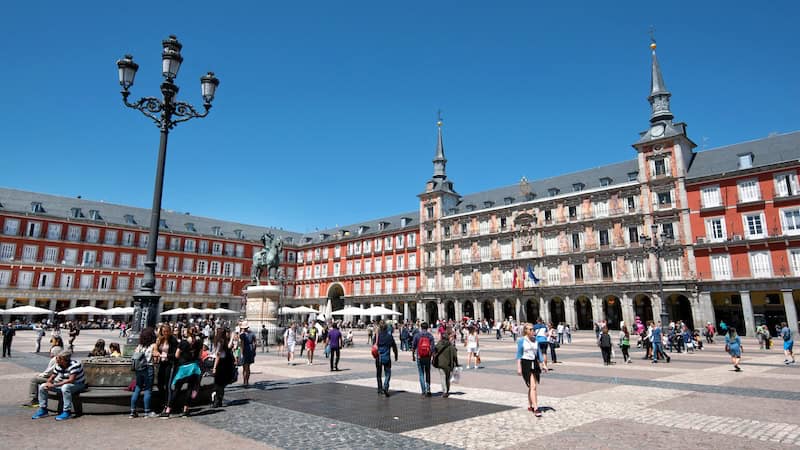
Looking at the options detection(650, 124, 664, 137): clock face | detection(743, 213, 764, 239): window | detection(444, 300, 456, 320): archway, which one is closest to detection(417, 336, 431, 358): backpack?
detection(743, 213, 764, 239): window

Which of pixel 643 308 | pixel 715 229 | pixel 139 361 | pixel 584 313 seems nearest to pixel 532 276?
pixel 584 313

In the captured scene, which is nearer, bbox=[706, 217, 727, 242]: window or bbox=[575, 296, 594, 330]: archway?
bbox=[706, 217, 727, 242]: window

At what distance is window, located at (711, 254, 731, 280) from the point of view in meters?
35.2

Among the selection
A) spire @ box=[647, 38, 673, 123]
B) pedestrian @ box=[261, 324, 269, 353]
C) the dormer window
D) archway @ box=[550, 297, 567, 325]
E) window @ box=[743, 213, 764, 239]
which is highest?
spire @ box=[647, 38, 673, 123]

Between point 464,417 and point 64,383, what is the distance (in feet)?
21.7

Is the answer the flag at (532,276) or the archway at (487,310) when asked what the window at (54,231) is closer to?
the archway at (487,310)

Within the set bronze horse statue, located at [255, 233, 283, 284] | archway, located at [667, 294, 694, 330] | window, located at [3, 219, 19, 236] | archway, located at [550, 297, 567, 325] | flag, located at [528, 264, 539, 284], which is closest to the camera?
bronze horse statue, located at [255, 233, 283, 284]

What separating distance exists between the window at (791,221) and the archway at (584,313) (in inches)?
660

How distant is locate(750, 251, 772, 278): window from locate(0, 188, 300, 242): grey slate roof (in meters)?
58.3

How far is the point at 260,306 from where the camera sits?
23.7 meters

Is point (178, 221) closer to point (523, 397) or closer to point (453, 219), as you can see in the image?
point (453, 219)

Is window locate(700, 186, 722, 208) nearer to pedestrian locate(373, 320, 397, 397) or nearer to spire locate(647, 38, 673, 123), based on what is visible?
spire locate(647, 38, 673, 123)

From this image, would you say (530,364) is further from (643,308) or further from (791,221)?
(643,308)

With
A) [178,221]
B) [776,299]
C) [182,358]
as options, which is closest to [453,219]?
[776,299]
